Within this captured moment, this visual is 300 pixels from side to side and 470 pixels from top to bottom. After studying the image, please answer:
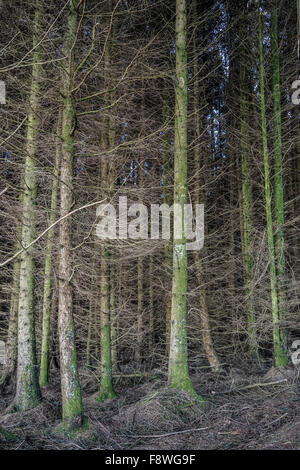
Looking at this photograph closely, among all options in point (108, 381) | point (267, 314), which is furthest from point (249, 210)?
point (108, 381)

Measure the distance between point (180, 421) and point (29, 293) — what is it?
12.4 ft

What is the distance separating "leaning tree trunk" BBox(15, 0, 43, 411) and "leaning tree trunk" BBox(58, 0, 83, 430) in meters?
0.87

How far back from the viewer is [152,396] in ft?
19.1

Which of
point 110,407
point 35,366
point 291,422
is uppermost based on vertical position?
point 35,366

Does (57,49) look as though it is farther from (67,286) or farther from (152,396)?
(152,396)

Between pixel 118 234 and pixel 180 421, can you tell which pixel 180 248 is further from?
pixel 180 421

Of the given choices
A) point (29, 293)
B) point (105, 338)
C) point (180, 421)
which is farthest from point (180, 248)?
point (29, 293)

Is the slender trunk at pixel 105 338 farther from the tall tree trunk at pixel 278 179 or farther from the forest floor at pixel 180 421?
the tall tree trunk at pixel 278 179

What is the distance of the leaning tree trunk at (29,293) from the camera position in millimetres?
6316

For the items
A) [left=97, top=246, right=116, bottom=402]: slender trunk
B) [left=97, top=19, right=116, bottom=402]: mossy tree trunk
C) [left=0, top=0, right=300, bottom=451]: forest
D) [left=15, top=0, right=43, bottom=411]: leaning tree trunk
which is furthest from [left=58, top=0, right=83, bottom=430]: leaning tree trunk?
[left=97, top=246, right=116, bottom=402]: slender trunk

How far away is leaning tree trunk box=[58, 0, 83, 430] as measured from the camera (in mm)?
4930

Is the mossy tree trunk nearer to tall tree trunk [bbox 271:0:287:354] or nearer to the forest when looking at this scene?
the forest

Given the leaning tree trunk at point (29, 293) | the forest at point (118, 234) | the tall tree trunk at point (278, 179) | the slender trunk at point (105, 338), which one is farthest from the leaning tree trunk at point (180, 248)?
the tall tree trunk at point (278, 179)

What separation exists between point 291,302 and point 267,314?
0.78 metres
